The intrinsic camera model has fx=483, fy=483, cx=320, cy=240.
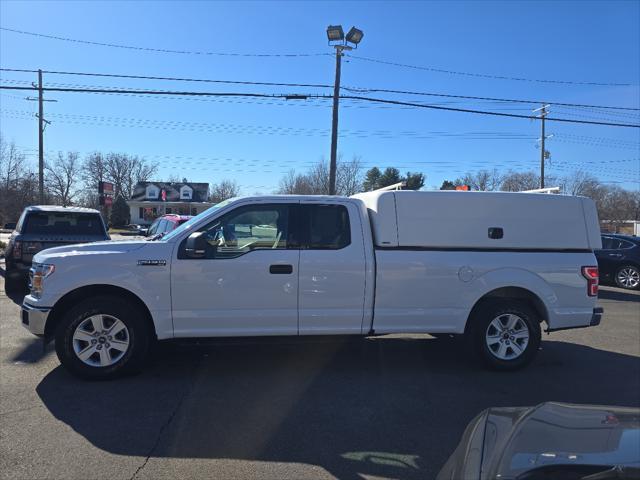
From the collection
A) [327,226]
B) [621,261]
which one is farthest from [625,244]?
[327,226]

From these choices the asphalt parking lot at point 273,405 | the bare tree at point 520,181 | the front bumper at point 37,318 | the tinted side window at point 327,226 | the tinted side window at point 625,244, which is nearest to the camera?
the asphalt parking lot at point 273,405

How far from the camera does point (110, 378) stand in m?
4.96

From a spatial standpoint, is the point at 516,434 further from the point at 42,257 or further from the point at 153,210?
the point at 153,210

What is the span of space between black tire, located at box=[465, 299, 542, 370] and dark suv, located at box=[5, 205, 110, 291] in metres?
7.52

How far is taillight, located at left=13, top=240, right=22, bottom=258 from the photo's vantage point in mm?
9211

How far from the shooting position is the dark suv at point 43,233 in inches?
364

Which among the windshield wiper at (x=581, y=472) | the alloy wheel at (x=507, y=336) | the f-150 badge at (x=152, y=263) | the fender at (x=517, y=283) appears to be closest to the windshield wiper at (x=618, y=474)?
the windshield wiper at (x=581, y=472)

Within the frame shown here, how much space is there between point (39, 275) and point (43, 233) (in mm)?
5206

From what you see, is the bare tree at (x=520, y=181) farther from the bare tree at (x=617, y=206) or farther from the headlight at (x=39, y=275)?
the headlight at (x=39, y=275)

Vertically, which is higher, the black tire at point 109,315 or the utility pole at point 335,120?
the utility pole at point 335,120

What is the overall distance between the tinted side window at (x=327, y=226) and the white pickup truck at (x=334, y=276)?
1 centimetres

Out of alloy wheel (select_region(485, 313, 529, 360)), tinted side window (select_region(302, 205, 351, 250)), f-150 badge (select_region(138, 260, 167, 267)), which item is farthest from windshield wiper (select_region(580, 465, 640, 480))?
f-150 badge (select_region(138, 260, 167, 267))

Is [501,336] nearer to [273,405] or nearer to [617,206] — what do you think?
[273,405]

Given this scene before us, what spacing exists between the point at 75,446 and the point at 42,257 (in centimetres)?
227
